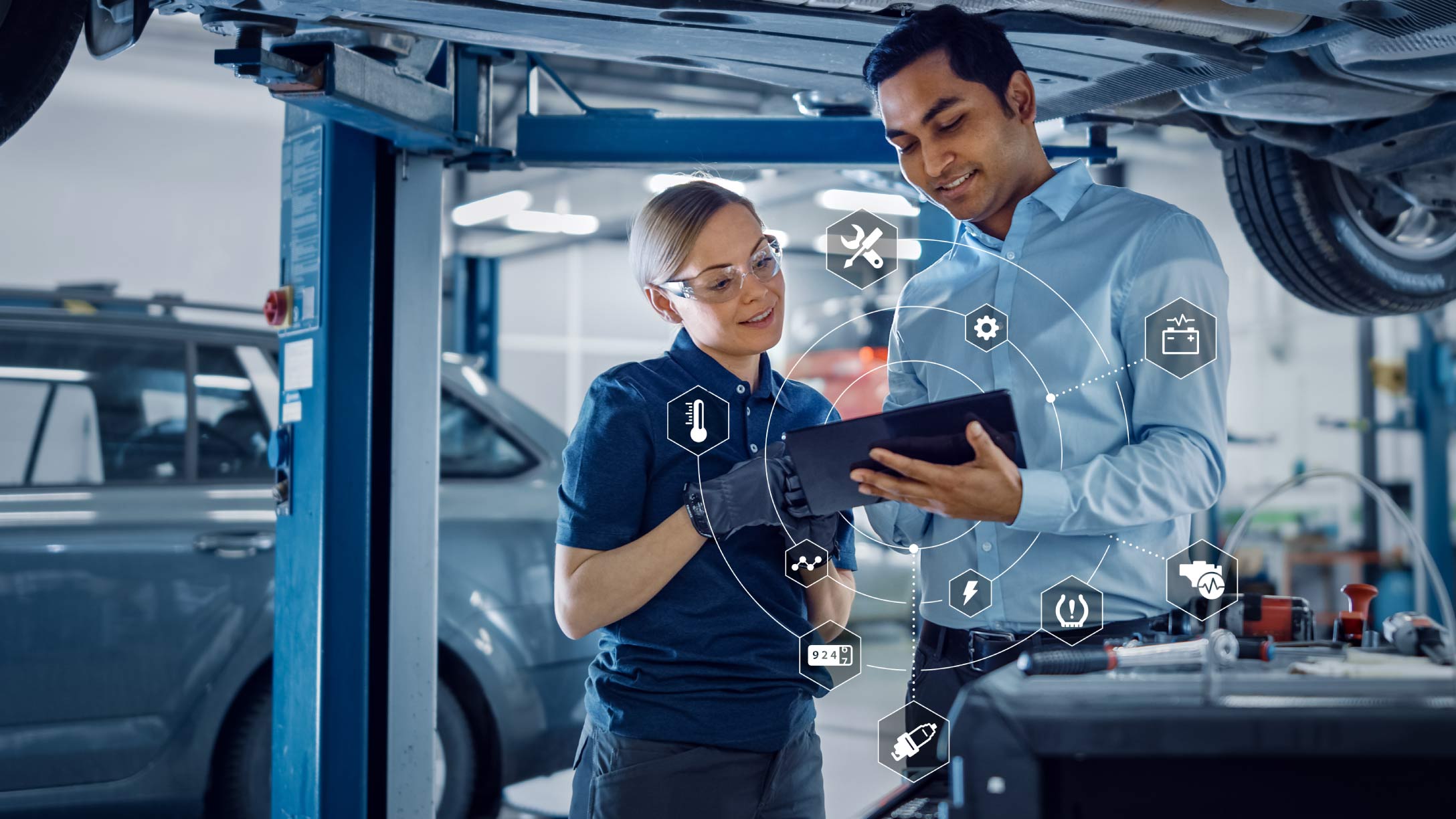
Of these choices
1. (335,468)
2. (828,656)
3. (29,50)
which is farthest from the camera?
(335,468)

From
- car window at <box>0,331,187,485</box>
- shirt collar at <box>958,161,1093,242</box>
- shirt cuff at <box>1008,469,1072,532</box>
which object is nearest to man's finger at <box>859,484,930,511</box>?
shirt cuff at <box>1008,469,1072,532</box>

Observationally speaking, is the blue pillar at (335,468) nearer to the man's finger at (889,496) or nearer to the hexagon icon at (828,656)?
the hexagon icon at (828,656)

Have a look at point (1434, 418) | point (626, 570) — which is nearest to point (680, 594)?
point (626, 570)

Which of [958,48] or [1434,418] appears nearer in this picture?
[958,48]

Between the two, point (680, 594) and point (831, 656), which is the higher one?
point (680, 594)

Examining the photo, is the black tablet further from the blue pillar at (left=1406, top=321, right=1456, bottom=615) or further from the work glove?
the blue pillar at (left=1406, top=321, right=1456, bottom=615)

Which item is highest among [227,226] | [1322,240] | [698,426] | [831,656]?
[227,226]

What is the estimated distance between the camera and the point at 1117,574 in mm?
1448

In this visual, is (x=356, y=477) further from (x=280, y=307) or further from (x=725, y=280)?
(x=725, y=280)

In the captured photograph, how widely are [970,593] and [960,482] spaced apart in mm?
306

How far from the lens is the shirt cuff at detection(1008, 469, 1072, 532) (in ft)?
4.26

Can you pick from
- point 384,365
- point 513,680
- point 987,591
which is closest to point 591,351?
point 513,680

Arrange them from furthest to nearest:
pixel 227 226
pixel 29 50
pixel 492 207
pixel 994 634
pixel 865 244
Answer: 1. pixel 227 226
2. pixel 492 207
3. pixel 29 50
4. pixel 865 244
5. pixel 994 634

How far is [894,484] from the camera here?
4.12 feet
